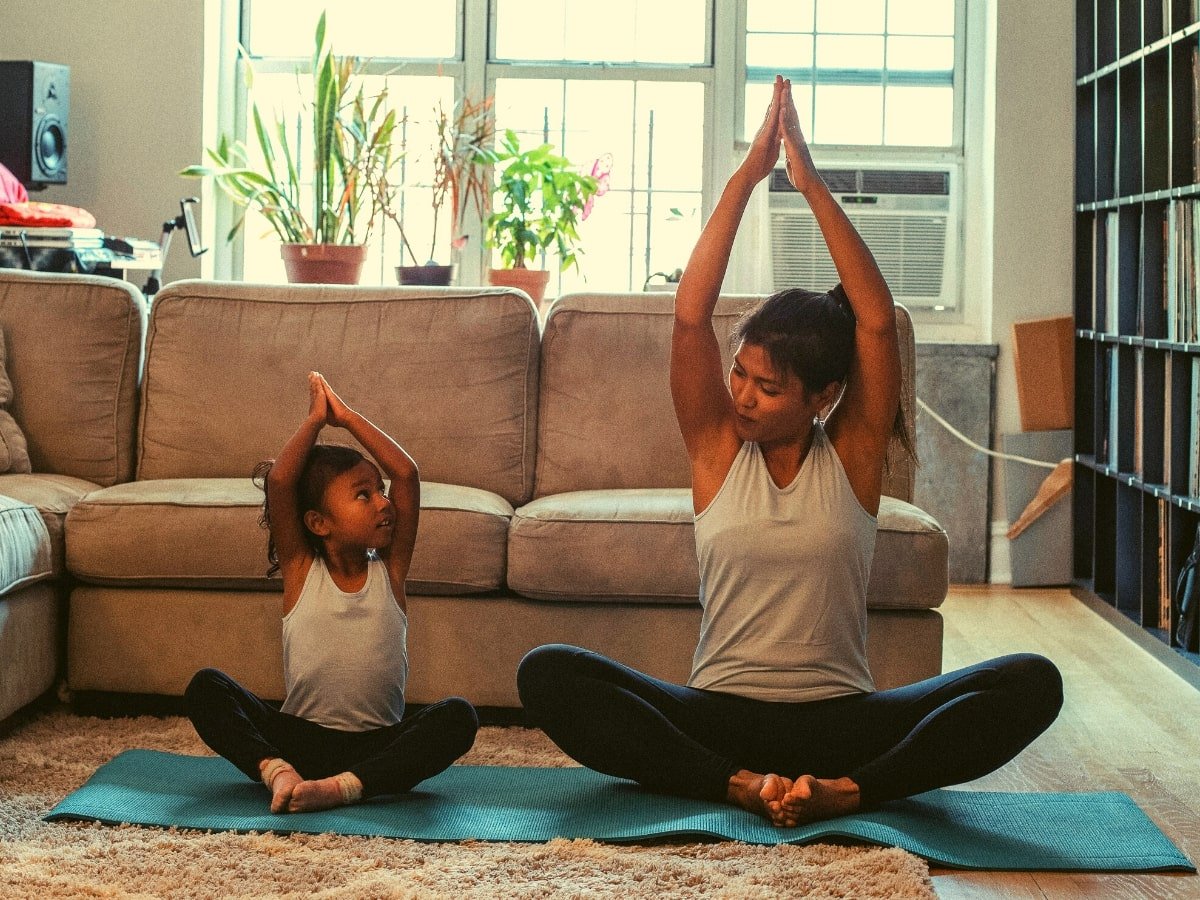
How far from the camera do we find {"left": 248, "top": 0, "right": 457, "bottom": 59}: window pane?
486 centimetres

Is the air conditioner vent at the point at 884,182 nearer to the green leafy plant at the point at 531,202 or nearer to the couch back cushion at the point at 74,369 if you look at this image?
the green leafy plant at the point at 531,202

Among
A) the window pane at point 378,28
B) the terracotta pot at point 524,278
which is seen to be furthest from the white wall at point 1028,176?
the window pane at point 378,28

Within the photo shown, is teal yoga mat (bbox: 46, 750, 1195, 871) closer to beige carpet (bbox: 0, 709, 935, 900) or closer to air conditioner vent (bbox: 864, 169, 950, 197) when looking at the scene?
beige carpet (bbox: 0, 709, 935, 900)

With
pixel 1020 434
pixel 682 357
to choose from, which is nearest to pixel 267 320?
pixel 682 357

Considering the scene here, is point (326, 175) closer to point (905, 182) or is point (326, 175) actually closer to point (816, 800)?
point (905, 182)

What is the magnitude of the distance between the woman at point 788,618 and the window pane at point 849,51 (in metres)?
3.04

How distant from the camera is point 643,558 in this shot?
2.53m

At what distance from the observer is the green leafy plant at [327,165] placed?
173 inches

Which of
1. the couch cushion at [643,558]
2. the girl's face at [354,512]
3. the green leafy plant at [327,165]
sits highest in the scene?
the green leafy plant at [327,165]

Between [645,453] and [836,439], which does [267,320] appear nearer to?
[645,453]

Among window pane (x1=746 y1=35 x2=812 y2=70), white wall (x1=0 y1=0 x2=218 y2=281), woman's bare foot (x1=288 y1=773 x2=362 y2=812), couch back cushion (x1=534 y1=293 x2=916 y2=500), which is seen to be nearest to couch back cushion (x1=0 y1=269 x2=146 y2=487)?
couch back cushion (x1=534 y1=293 x2=916 y2=500)

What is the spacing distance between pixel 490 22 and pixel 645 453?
2.43 meters

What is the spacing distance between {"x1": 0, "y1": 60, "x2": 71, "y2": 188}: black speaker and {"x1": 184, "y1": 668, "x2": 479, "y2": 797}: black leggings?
2783 millimetres

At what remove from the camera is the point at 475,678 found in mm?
2619
